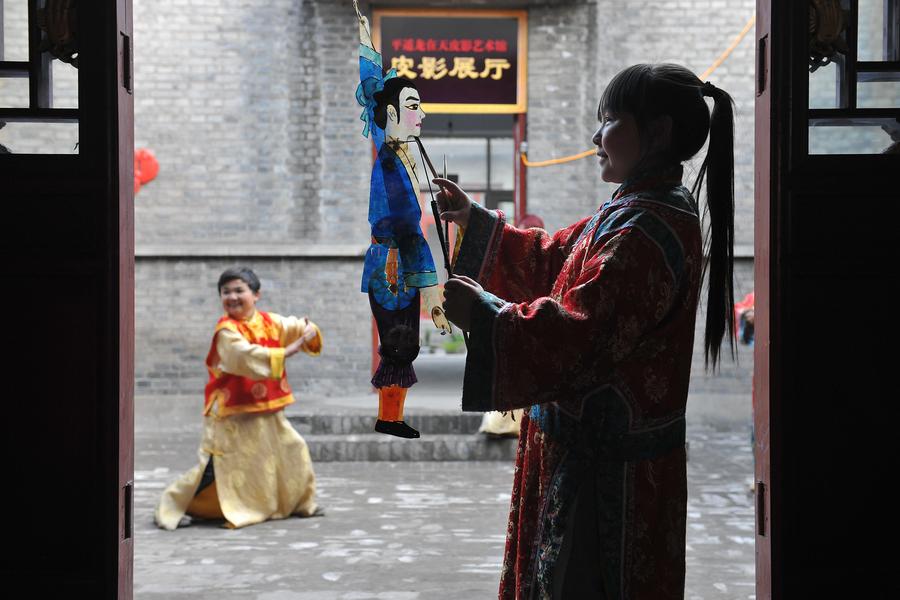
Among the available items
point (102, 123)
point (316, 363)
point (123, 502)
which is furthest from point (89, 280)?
point (316, 363)

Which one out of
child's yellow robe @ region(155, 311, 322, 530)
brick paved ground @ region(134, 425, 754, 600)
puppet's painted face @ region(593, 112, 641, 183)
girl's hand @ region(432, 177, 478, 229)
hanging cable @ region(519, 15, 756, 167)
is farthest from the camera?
hanging cable @ region(519, 15, 756, 167)

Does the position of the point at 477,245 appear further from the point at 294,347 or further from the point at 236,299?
the point at 236,299

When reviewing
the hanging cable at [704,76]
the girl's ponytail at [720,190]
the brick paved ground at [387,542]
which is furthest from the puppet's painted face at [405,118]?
the hanging cable at [704,76]

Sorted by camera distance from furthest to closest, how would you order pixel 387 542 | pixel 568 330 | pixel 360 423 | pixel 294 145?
pixel 294 145
pixel 360 423
pixel 387 542
pixel 568 330

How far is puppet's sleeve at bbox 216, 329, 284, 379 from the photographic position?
583 centimetres

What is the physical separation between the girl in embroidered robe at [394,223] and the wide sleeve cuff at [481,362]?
30 cm

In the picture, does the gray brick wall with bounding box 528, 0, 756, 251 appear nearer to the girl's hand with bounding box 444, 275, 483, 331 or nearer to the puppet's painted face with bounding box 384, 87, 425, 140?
the puppet's painted face with bounding box 384, 87, 425, 140

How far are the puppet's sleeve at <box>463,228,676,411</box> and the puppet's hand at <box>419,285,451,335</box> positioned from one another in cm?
27

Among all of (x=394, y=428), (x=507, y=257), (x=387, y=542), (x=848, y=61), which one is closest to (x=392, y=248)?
(x=507, y=257)

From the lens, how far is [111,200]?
2.27 m

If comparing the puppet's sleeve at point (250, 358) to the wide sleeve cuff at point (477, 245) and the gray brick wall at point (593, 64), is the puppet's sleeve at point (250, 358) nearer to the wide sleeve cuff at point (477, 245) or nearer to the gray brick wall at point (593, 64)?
the wide sleeve cuff at point (477, 245)

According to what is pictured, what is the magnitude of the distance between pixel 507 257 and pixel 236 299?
397cm

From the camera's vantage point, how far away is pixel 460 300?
1.95 metres

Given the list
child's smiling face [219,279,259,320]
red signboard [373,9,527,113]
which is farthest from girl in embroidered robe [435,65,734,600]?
red signboard [373,9,527,113]
